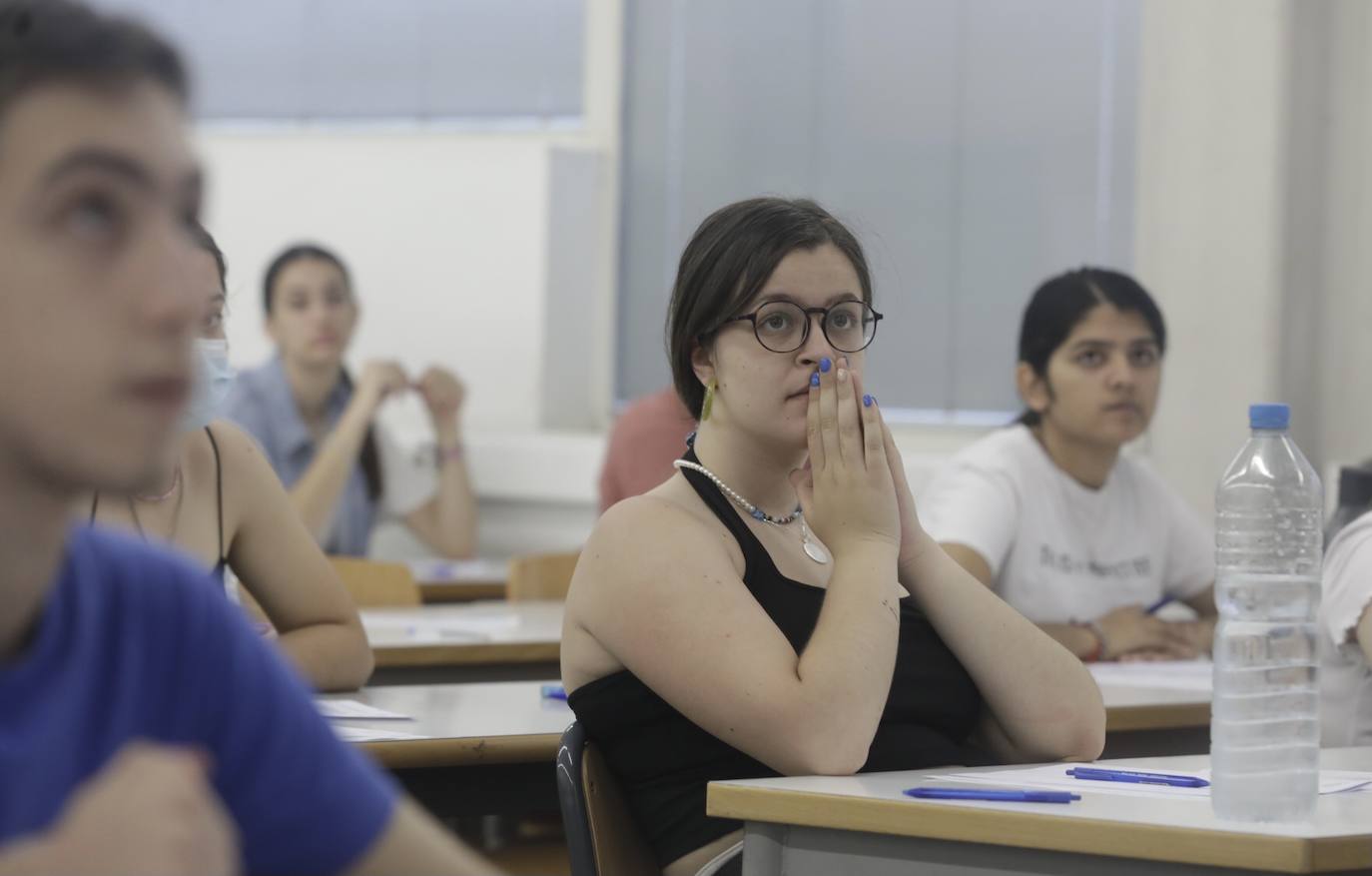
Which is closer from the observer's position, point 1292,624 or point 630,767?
point 1292,624

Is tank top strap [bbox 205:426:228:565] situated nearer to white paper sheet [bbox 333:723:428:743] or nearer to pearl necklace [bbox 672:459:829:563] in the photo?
white paper sheet [bbox 333:723:428:743]

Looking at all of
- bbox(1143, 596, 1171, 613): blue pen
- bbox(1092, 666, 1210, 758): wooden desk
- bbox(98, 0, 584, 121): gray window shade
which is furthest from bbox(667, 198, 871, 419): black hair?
bbox(98, 0, 584, 121): gray window shade

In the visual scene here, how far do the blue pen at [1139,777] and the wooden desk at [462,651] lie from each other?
126cm

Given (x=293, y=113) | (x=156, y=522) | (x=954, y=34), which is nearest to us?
(x=156, y=522)

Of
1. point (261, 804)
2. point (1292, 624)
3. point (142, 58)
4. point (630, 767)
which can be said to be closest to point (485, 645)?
point (630, 767)

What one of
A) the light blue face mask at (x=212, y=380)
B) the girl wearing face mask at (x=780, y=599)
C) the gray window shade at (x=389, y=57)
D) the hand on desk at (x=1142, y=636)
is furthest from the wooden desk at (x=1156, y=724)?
the gray window shade at (x=389, y=57)

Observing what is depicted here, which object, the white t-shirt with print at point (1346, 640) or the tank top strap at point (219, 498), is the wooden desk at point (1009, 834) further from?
the tank top strap at point (219, 498)

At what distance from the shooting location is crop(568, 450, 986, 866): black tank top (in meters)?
1.84

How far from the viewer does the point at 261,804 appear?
3.09ft

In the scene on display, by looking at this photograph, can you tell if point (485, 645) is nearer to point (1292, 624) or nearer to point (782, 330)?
point (782, 330)

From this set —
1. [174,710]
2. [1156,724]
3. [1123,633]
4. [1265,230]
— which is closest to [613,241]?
[1265,230]

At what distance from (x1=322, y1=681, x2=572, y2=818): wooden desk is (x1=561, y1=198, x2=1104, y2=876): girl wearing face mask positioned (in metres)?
0.21

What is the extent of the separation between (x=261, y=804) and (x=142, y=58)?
0.41 metres

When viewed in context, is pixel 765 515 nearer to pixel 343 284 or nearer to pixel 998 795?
pixel 998 795
